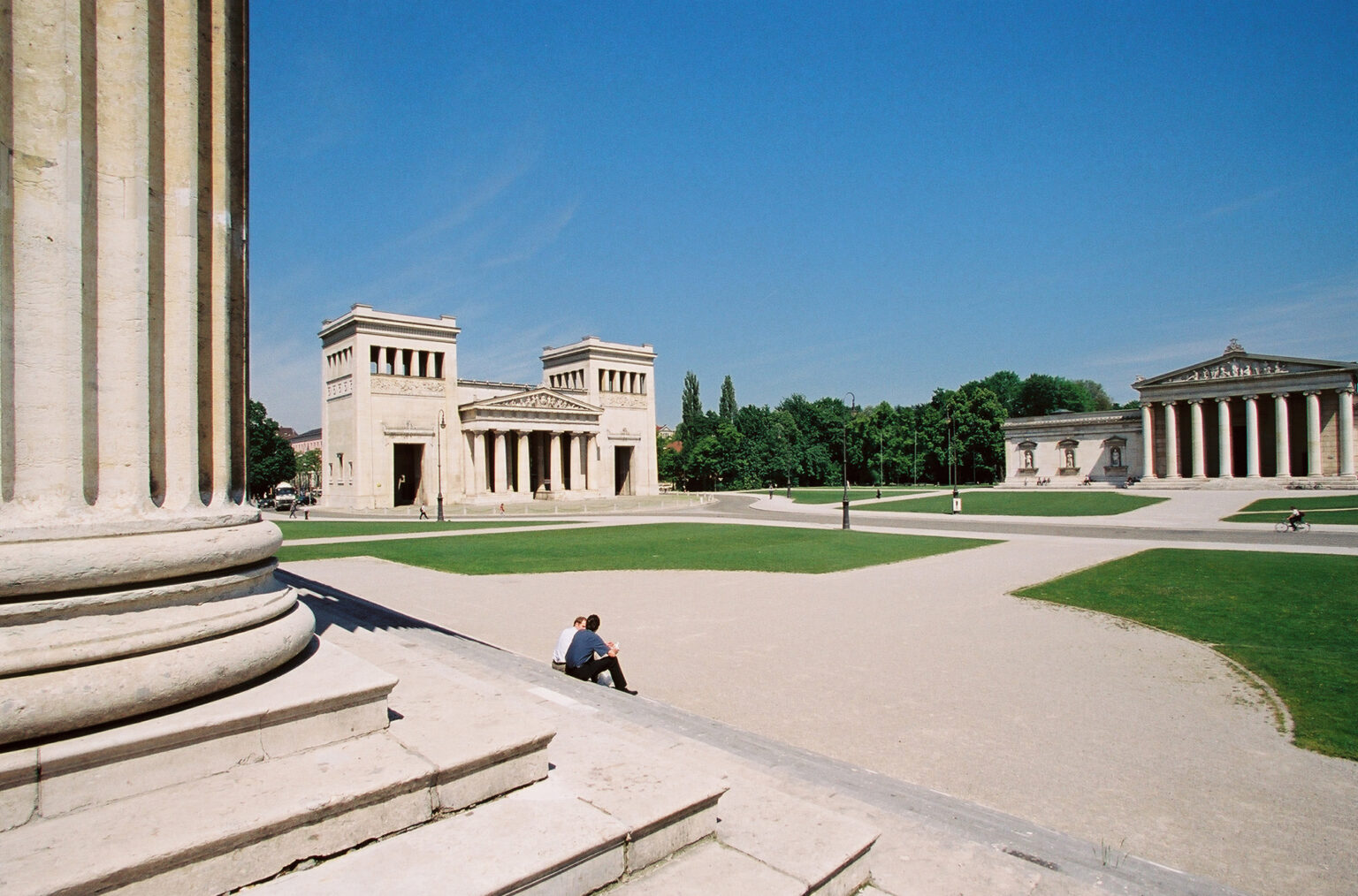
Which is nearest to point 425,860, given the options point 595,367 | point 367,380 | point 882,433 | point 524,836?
point 524,836

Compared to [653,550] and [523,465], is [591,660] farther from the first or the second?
[523,465]

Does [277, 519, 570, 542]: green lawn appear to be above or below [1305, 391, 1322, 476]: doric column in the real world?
below

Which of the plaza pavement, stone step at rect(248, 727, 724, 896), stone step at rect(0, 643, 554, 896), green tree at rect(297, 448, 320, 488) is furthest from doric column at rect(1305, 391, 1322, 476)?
green tree at rect(297, 448, 320, 488)

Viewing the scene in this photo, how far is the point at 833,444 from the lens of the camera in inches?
3999

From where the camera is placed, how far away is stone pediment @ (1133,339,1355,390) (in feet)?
208

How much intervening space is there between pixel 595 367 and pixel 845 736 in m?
69.5

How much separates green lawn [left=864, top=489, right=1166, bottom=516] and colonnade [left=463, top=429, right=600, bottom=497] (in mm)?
30008

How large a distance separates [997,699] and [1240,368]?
252 feet

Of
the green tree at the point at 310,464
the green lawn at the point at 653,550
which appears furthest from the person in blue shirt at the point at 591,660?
the green tree at the point at 310,464

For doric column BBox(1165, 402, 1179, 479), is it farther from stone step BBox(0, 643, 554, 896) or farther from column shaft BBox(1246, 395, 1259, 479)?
stone step BBox(0, 643, 554, 896)


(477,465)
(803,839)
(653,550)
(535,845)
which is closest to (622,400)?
(477,465)

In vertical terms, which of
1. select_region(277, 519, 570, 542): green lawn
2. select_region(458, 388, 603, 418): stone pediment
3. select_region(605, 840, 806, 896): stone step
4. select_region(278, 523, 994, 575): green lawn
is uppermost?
select_region(458, 388, 603, 418): stone pediment

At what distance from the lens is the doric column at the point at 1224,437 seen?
67312 mm

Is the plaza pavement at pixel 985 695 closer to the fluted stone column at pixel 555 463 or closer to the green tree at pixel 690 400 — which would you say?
the fluted stone column at pixel 555 463
